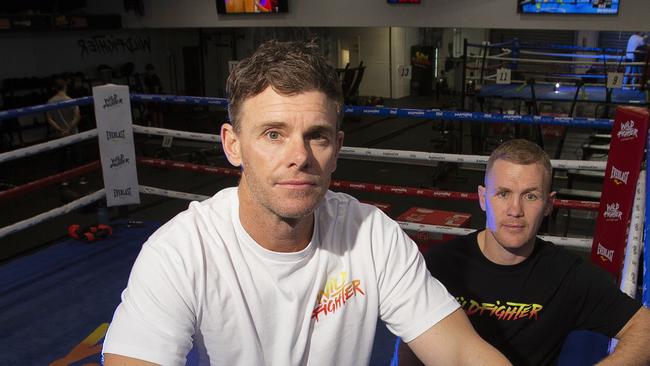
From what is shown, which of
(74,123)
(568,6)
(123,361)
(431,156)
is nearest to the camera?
(123,361)

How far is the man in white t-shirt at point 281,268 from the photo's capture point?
116 cm

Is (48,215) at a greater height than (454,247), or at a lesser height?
lesser

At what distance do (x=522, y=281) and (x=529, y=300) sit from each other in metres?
0.06

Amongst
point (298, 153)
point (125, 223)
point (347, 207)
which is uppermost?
point (298, 153)

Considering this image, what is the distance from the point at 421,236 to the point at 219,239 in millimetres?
3509

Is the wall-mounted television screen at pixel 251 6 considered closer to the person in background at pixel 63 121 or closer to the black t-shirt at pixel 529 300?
the person in background at pixel 63 121

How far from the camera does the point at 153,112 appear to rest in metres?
11.4

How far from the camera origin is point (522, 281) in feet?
6.18

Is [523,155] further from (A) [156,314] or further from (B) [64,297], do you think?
(B) [64,297]

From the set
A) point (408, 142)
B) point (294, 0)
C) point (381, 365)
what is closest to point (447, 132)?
point (408, 142)

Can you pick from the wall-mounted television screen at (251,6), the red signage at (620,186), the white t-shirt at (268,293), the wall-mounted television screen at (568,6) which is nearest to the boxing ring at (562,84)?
the wall-mounted television screen at (568,6)

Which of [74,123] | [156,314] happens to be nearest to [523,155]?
[156,314]

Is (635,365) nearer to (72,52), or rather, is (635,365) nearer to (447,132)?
(447,132)

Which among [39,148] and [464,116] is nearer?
[464,116]
